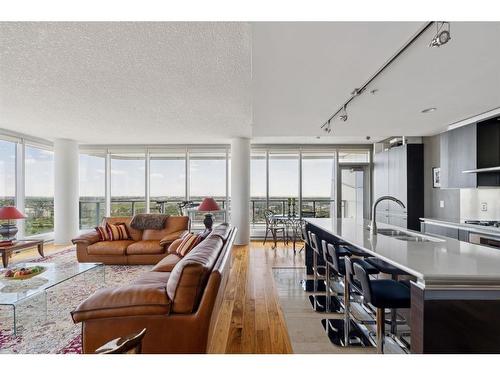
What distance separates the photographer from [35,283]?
2.78 m

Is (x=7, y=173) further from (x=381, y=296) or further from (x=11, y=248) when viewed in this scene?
(x=381, y=296)

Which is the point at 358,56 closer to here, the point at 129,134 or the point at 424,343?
the point at 424,343

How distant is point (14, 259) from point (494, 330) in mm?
7195

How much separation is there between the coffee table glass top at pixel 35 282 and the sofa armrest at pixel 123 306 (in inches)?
41.4

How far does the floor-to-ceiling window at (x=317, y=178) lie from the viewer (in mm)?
7547

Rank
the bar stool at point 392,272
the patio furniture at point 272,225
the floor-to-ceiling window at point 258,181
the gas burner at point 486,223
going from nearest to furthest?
the bar stool at point 392,272 < the gas burner at point 486,223 < the patio furniture at point 272,225 < the floor-to-ceiling window at point 258,181

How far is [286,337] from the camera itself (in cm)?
232

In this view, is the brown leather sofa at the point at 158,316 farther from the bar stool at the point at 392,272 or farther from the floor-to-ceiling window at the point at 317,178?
the floor-to-ceiling window at the point at 317,178

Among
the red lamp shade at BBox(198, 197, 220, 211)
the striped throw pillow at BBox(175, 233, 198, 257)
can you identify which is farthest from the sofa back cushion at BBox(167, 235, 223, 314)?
the red lamp shade at BBox(198, 197, 220, 211)

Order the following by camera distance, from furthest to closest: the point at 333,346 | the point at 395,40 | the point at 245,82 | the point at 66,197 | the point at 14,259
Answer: the point at 66,197 → the point at 14,259 → the point at 245,82 → the point at 333,346 → the point at 395,40

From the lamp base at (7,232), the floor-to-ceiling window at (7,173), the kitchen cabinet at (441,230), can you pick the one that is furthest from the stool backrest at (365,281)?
the floor-to-ceiling window at (7,173)

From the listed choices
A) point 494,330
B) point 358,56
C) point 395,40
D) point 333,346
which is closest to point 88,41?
point 358,56

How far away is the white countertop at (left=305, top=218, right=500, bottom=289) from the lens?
1325mm

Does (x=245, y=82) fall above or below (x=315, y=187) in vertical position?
above
